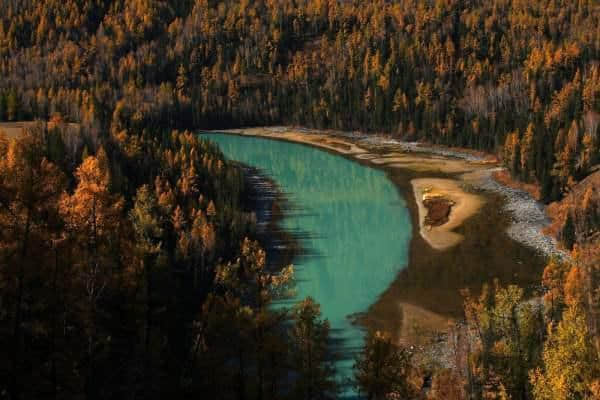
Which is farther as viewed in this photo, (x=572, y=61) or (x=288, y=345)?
(x=572, y=61)

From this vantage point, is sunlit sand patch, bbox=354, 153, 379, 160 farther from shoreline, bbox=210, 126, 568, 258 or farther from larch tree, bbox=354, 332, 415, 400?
larch tree, bbox=354, 332, 415, 400

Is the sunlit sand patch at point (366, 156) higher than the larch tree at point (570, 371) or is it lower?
higher

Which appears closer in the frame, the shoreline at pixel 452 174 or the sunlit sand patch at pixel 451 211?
the sunlit sand patch at pixel 451 211

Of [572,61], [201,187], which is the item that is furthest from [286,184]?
[572,61]

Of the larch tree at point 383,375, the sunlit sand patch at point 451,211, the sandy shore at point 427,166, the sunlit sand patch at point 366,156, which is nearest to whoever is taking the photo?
the larch tree at point 383,375

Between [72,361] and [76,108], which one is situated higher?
[76,108]

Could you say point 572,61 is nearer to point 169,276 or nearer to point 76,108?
point 76,108

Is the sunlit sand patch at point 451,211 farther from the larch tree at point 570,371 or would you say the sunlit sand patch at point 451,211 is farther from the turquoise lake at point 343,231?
the larch tree at point 570,371

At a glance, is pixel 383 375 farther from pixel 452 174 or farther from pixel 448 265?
pixel 452 174

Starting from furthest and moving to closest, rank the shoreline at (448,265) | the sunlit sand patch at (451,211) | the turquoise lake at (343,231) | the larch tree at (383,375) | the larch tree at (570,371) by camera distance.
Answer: the sunlit sand patch at (451,211) < the turquoise lake at (343,231) < the shoreline at (448,265) < the larch tree at (383,375) < the larch tree at (570,371)

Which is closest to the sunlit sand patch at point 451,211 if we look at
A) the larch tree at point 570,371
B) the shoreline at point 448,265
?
the shoreline at point 448,265
